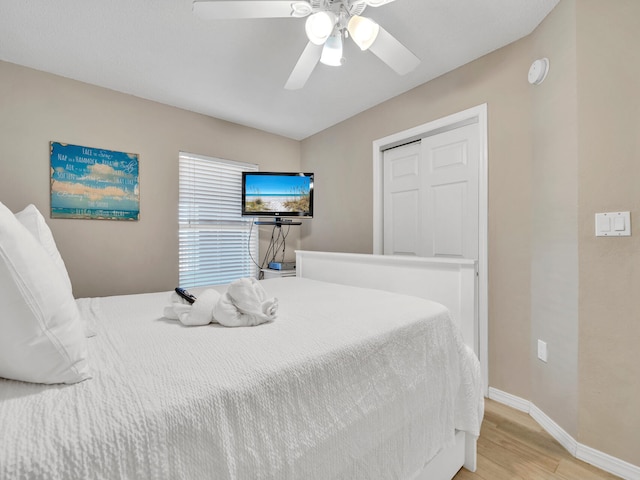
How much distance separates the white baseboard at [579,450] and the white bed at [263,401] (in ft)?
2.05

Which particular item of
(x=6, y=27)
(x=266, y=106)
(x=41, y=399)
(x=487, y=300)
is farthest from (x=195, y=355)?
(x=266, y=106)

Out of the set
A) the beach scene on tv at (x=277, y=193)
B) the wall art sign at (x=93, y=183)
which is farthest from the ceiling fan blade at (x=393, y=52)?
the wall art sign at (x=93, y=183)

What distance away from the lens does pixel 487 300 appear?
210 centimetres

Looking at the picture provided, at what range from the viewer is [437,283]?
72.6 inches

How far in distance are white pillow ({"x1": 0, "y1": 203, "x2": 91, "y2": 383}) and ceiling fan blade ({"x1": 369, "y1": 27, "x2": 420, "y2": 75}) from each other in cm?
171

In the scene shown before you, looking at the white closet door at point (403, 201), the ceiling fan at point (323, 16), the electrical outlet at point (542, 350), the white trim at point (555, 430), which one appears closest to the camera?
the ceiling fan at point (323, 16)

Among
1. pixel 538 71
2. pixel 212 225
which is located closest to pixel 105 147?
pixel 212 225

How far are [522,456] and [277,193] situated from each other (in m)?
2.97

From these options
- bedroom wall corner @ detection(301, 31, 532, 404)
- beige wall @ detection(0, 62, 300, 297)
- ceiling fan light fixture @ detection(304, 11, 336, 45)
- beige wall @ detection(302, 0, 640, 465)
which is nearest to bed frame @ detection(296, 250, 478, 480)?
bedroom wall corner @ detection(301, 31, 532, 404)

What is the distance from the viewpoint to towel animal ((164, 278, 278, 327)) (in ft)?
3.62

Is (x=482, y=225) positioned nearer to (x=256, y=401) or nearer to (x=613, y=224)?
(x=613, y=224)

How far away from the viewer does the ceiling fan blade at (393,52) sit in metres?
1.57

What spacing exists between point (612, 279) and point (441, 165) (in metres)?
1.40

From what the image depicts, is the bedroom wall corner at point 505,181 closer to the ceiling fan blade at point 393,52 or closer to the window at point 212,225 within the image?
the ceiling fan blade at point 393,52
